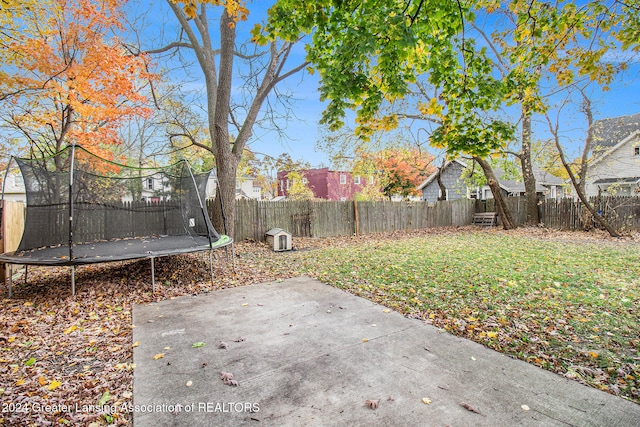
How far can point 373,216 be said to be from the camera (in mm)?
12727

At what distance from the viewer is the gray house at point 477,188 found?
21502 mm

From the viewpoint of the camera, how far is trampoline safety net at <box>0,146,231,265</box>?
4.75 metres

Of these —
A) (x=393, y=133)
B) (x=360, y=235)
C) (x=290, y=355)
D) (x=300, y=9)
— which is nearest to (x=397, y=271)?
(x=290, y=355)

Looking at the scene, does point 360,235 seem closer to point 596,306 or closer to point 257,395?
point 596,306

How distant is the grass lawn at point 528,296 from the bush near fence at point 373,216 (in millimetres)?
2857

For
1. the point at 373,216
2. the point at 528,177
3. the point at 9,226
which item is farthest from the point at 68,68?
the point at 528,177

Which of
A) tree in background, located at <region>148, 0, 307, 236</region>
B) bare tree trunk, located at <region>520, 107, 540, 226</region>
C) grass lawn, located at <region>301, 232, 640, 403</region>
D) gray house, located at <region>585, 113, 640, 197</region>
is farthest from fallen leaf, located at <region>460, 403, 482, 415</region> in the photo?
gray house, located at <region>585, 113, 640, 197</region>

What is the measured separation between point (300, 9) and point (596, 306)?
4.97m

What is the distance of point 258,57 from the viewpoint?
9109 mm

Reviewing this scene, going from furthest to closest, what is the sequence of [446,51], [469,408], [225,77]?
[225,77]
[446,51]
[469,408]

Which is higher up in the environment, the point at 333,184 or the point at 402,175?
the point at 402,175

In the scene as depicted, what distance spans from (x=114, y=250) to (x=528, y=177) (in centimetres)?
1476

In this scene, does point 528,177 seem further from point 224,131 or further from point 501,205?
point 224,131

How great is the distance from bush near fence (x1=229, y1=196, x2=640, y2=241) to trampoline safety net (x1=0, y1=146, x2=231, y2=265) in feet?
8.19
